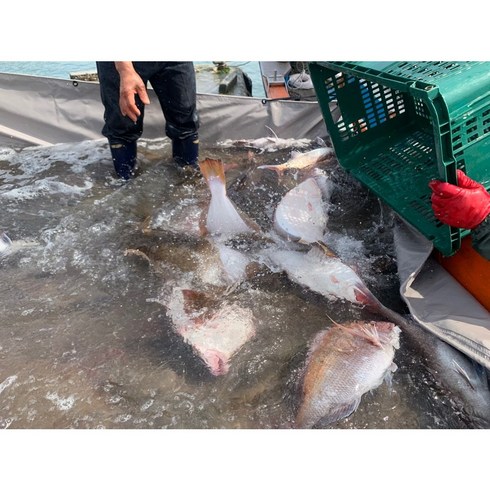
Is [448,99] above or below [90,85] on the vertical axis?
above

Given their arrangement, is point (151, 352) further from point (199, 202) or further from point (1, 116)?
point (1, 116)

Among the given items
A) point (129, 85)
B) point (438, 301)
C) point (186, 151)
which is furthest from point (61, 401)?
point (186, 151)

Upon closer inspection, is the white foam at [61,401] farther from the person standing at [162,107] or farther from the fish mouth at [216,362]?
the person standing at [162,107]

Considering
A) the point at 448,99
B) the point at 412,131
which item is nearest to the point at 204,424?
the point at 448,99

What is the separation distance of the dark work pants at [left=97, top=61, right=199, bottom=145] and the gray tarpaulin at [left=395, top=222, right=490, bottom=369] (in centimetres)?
228

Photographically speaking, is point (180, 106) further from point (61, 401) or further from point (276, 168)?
point (61, 401)

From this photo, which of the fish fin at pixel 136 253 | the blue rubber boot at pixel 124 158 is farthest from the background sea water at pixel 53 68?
the fish fin at pixel 136 253

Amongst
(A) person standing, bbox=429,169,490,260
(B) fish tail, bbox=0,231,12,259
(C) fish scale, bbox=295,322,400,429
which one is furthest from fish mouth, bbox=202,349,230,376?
(B) fish tail, bbox=0,231,12,259

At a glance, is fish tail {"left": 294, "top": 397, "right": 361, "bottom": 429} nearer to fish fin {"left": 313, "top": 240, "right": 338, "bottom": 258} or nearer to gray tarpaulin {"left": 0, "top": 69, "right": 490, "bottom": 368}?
fish fin {"left": 313, "top": 240, "right": 338, "bottom": 258}

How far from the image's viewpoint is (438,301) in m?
2.65

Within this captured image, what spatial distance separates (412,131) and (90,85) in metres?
3.11

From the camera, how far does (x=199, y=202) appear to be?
3.93 meters

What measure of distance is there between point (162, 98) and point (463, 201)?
9.70ft

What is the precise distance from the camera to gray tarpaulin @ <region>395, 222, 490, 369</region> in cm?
235
